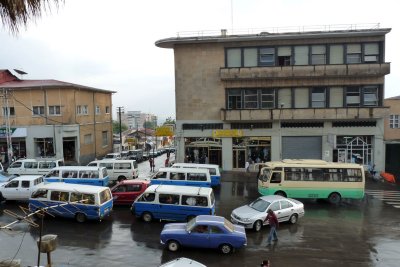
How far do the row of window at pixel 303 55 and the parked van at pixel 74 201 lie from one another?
2188 cm

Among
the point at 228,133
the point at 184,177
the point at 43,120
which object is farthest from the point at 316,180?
the point at 43,120

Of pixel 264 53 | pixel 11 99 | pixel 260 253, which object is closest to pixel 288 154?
pixel 264 53

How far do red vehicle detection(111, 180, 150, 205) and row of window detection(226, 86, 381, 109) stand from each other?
55.3ft

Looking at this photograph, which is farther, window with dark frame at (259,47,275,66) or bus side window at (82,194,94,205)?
window with dark frame at (259,47,275,66)

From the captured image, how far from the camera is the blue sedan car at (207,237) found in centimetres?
1450

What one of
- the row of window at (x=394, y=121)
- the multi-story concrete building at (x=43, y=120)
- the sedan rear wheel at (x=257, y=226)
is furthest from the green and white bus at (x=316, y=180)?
the row of window at (x=394, y=121)

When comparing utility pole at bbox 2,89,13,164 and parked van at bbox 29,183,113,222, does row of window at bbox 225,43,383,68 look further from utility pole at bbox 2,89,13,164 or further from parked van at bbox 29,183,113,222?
utility pole at bbox 2,89,13,164

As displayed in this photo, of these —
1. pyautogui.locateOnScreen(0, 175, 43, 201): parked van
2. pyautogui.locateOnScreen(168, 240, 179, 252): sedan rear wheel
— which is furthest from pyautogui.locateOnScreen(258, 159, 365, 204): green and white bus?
pyautogui.locateOnScreen(0, 175, 43, 201): parked van

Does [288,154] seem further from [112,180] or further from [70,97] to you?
[70,97]

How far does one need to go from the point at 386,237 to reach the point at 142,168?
2782 cm

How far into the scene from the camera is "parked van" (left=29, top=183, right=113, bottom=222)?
59.3 ft

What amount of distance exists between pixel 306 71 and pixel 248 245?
76.0 feet

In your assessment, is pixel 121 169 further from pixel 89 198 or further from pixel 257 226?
pixel 257 226

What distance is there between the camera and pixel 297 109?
34.5 m
